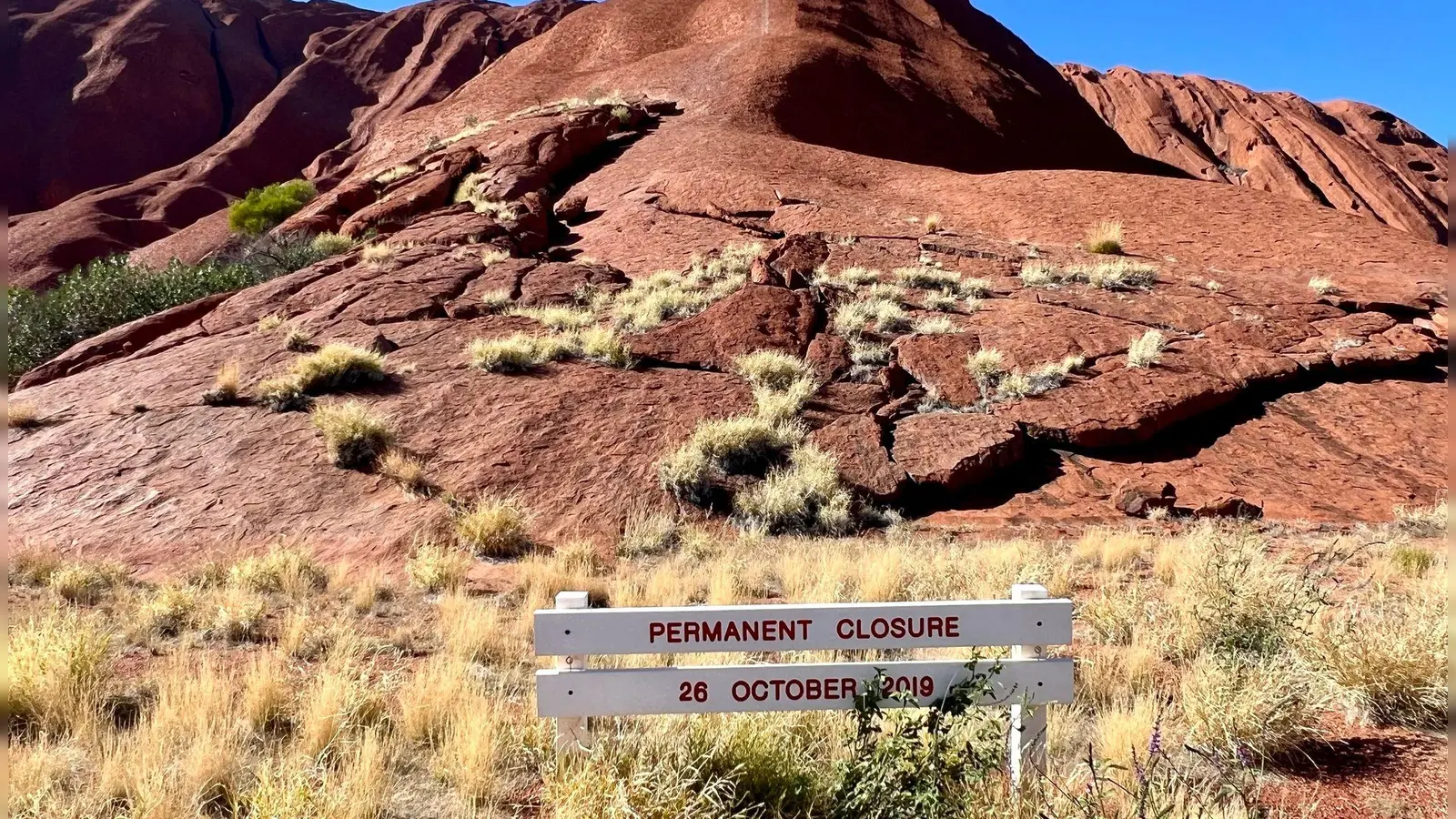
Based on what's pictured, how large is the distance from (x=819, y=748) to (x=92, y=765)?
321cm

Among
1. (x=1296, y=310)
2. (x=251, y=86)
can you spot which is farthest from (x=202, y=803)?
(x=251, y=86)

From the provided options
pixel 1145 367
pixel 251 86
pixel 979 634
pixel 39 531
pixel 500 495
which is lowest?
pixel 39 531

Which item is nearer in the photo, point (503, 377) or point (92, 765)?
point (92, 765)

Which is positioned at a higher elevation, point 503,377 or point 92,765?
point 503,377

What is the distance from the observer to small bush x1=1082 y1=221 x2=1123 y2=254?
1534cm

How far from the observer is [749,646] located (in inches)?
129

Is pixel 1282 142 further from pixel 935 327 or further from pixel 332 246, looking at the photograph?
pixel 332 246

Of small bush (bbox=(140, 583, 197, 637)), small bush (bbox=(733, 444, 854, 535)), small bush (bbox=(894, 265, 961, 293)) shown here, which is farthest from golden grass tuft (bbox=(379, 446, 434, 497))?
small bush (bbox=(894, 265, 961, 293))

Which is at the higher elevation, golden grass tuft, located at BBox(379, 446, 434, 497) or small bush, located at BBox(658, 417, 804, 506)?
small bush, located at BBox(658, 417, 804, 506)

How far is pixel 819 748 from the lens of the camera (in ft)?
12.5

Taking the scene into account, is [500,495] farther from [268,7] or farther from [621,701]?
[268,7]

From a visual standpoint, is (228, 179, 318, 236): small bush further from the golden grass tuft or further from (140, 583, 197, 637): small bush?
(140, 583, 197, 637): small bush

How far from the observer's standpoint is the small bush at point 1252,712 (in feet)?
11.9

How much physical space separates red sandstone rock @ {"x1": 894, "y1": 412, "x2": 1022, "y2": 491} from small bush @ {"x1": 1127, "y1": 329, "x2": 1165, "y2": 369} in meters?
2.41
